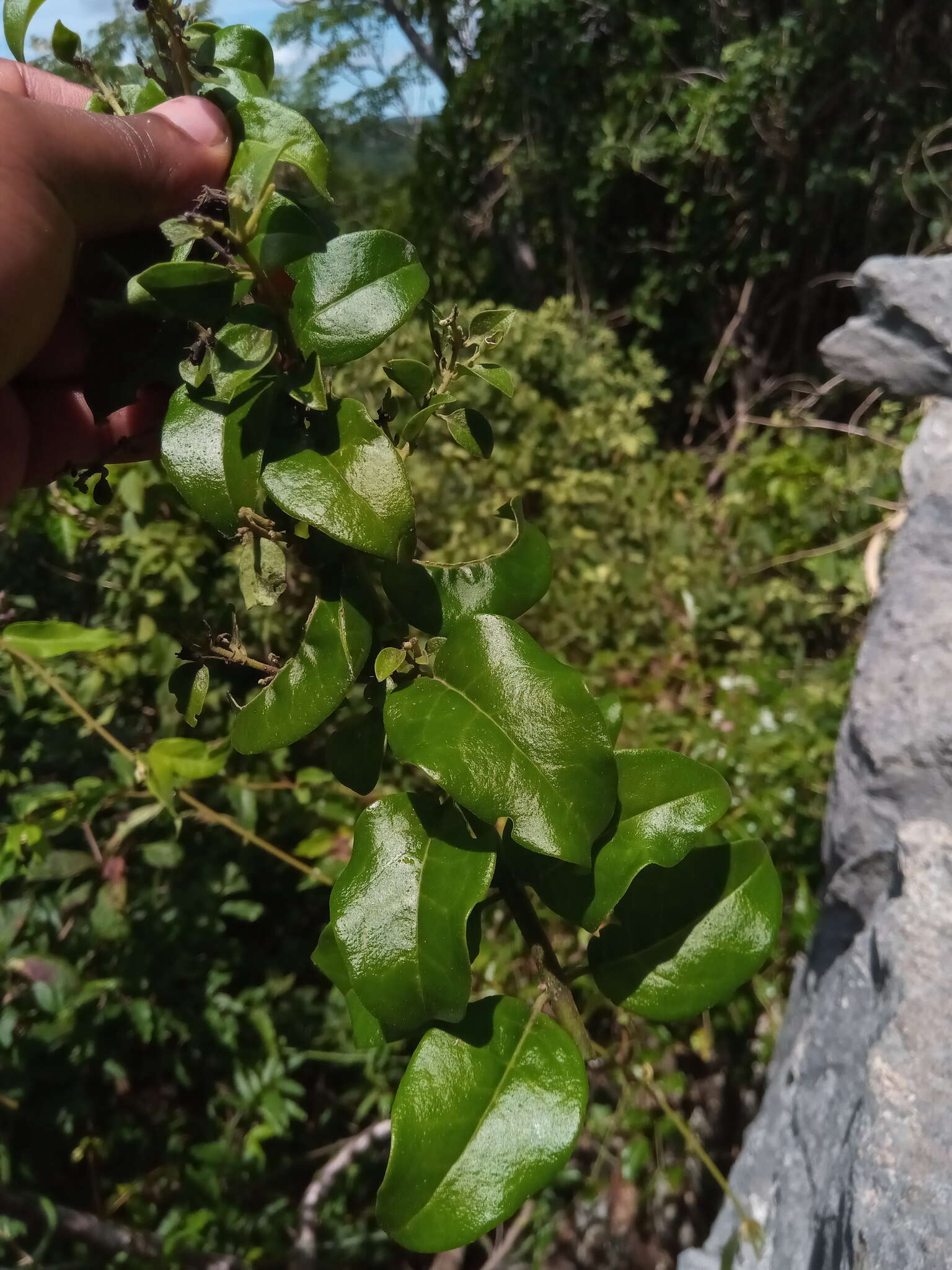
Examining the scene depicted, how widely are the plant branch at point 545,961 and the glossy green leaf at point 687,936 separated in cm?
5

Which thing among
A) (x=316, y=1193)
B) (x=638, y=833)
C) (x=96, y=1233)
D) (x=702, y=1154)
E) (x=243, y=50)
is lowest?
(x=316, y=1193)

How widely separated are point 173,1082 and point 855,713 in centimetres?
146

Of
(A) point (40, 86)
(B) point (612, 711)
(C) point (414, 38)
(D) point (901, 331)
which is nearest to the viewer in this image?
(B) point (612, 711)

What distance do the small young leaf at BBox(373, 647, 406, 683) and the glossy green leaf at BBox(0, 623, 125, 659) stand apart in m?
0.61

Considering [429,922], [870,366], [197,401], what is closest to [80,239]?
[197,401]

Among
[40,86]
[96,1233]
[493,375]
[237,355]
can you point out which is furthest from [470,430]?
[96,1233]

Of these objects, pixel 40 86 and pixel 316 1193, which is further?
pixel 316 1193

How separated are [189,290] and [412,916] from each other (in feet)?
1.33

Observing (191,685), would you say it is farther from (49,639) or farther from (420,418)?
(49,639)

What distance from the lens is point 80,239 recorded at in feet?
2.26

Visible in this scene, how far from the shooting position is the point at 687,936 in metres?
0.63

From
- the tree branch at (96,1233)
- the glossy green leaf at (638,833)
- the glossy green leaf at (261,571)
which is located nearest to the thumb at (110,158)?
the glossy green leaf at (261,571)

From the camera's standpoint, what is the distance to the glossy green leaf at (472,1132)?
1.65 feet

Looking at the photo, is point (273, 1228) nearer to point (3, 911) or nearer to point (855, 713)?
point (3, 911)
